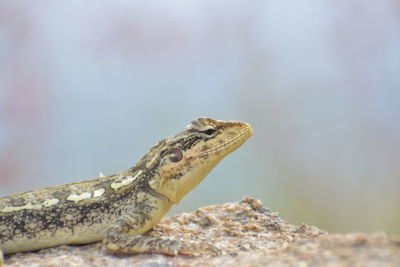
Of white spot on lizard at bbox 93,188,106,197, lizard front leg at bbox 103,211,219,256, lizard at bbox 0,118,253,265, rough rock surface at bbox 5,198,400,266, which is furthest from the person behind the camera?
white spot on lizard at bbox 93,188,106,197

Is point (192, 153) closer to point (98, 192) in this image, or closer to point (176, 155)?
point (176, 155)

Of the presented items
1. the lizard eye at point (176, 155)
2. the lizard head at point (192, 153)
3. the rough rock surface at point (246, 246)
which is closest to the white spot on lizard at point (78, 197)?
the rough rock surface at point (246, 246)

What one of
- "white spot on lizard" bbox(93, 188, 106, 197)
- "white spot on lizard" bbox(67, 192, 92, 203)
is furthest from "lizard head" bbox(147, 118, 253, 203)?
Answer: "white spot on lizard" bbox(67, 192, 92, 203)

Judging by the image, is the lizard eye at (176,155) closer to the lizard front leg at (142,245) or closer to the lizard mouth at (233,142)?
the lizard mouth at (233,142)

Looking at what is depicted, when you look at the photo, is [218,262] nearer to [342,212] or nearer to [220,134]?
[220,134]

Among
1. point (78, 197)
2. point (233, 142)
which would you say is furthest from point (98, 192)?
point (233, 142)

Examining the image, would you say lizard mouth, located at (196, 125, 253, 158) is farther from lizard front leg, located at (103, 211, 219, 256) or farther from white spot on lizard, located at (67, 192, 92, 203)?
white spot on lizard, located at (67, 192, 92, 203)

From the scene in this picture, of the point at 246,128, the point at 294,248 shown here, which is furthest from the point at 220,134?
the point at 294,248

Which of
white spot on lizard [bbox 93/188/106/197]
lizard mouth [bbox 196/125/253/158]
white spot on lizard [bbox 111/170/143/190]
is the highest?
lizard mouth [bbox 196/125/253/158]
